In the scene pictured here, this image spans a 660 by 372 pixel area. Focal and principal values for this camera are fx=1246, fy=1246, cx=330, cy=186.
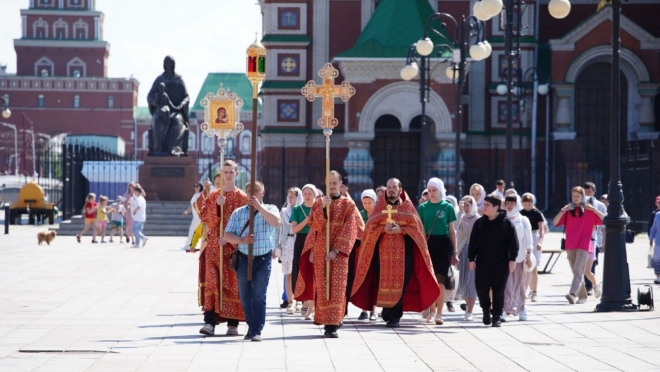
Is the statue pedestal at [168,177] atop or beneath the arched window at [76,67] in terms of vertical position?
beneath

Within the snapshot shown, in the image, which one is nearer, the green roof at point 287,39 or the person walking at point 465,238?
the person walking at point 465,238

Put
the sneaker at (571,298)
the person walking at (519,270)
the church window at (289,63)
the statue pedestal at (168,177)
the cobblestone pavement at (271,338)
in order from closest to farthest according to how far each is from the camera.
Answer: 1. the cobblestone pavement at (271,338)
2. the person walking at (519,270)
3. the sneaker at (571,298)
4. the statue pedestal at (168,177)
5. the church window at (289,63)

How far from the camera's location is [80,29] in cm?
8750

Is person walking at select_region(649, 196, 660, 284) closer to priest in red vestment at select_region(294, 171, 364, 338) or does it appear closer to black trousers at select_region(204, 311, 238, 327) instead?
priest in red vestment at select_region(294, 171, 364, 338)

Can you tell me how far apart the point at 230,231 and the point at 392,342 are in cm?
197

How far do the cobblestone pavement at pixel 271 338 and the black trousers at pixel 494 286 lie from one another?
26 centimetres

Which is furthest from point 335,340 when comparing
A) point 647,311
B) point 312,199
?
point 647,311

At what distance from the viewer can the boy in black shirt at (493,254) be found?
14.2m

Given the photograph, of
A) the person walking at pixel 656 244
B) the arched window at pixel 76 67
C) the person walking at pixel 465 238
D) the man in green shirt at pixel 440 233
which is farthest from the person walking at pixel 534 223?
the arched window at pixel 76 67

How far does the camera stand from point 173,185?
3584 cm

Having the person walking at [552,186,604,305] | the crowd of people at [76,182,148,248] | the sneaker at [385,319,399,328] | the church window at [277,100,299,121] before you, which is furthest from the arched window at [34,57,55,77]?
the sneaker at [385,319,399,328]

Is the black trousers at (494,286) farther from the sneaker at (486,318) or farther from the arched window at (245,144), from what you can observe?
the arched window at (245,144)

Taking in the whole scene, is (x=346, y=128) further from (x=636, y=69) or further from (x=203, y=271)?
(x=203, y=271)

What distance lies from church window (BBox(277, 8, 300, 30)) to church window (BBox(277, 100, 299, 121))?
8.69 feet
